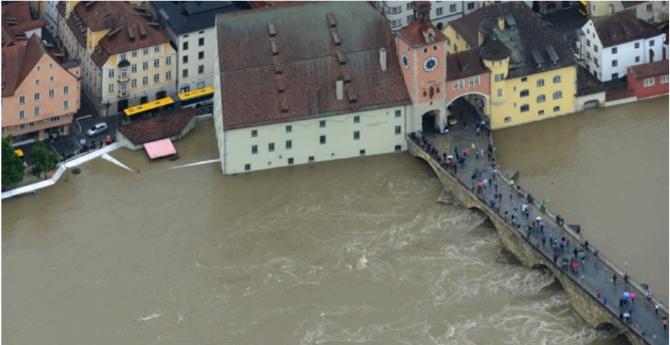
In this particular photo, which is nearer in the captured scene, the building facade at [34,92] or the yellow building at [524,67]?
the yellow building at [524,67]

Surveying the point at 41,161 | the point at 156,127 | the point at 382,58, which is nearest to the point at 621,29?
the point at 382,58

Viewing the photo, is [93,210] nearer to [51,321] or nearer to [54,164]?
[54,164]

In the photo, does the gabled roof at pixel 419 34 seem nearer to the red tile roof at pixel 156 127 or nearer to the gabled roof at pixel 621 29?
the gabled roof at pixel 621 29

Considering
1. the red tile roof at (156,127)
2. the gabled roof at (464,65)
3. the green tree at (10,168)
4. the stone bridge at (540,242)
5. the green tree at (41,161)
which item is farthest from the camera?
the red tile roof at (156,127)

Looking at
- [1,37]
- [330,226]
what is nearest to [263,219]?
[330,226]

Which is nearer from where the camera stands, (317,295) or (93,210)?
(317,295)

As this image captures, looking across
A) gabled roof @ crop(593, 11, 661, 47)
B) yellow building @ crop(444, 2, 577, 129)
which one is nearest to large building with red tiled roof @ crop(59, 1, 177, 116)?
yellow building @ crop(444, 2, 577, 129)

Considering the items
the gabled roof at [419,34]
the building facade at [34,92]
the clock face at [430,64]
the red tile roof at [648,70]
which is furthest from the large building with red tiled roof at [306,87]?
the red tile roof at [648,70]
